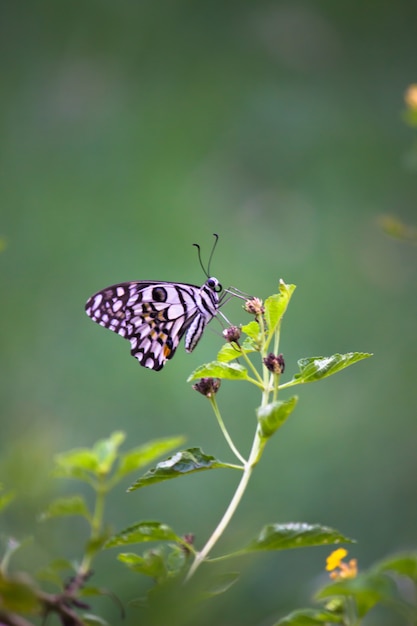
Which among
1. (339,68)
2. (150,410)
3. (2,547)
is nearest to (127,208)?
(150,410)

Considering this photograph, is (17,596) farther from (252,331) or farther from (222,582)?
(252,331)

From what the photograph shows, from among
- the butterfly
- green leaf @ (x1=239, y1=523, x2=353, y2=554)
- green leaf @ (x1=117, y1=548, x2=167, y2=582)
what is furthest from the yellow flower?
the butterfly

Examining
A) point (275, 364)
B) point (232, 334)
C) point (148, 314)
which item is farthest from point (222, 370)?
point (148, 314)

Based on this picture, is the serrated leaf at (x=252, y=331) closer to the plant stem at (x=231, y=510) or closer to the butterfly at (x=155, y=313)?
the plant stem at (x=231, y=510)

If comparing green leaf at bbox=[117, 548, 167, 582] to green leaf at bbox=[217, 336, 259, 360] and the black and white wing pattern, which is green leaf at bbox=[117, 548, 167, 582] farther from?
the black and white wing pattern

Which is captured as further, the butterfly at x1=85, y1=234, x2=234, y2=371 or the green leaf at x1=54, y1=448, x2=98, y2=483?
the butterfly at x1=85, y1=234, x2=234, y2=371

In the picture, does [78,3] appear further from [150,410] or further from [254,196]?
[150,410]

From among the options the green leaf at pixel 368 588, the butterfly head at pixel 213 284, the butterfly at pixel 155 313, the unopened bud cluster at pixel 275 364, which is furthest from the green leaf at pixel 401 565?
the butterfly head at pixel 213 284
